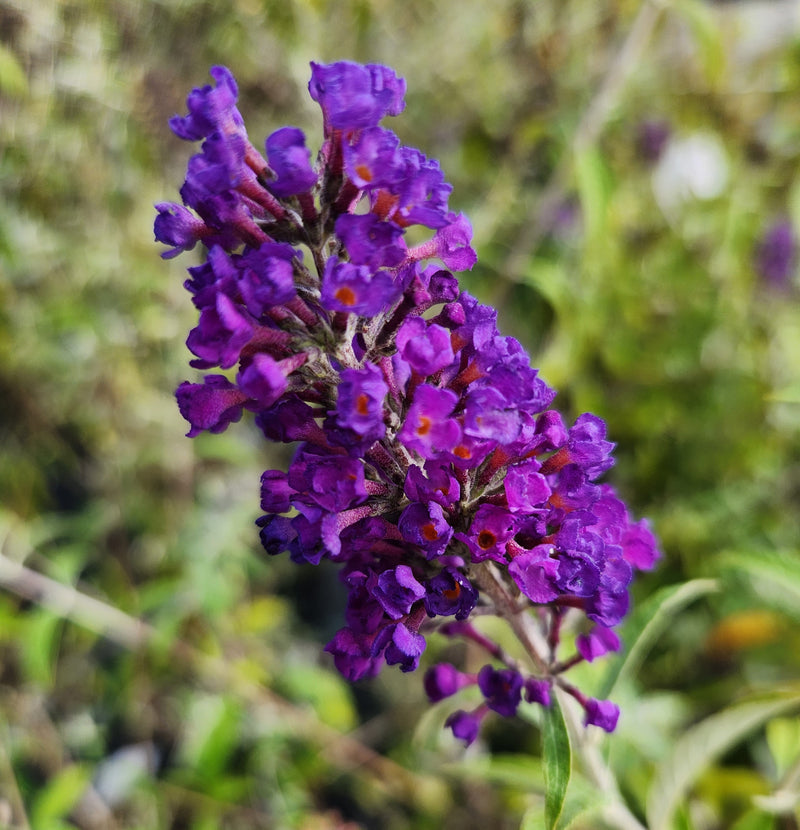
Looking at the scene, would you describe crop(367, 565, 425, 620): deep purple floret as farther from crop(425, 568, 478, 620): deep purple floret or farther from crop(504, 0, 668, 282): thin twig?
crop(504, 0, 668, 282): thin twig

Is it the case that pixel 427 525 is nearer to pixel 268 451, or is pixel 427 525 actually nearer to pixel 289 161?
pixel 289 161

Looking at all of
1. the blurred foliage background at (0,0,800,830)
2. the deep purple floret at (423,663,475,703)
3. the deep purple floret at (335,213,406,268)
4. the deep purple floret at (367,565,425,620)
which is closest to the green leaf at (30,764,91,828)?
the blurred foliage background at (0,0,800,830)

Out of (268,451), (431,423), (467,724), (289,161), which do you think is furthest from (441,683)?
(268,451)

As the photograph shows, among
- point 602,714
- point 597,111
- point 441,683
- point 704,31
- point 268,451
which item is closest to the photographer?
point 602,714

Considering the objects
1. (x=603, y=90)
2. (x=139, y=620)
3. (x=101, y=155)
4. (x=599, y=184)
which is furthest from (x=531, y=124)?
(x=139, y=620)

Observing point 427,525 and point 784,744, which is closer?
point 427,525

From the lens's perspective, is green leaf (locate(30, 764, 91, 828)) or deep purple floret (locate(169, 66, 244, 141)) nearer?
deep purple floret (locate(169, 66, 244, 141))

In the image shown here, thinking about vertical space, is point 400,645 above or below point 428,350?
below

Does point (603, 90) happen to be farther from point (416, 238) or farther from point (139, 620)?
point (139, 620)
